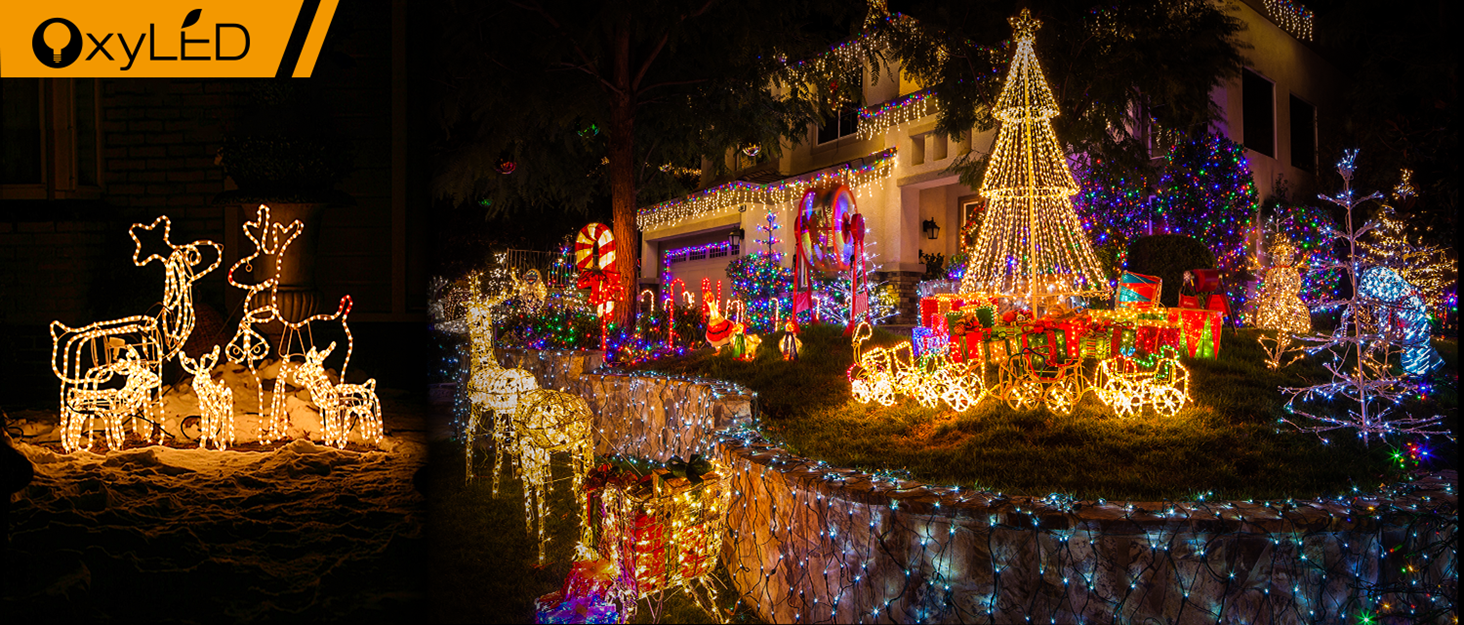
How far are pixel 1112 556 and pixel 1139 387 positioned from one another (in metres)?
2.73

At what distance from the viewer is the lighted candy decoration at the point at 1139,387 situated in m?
5.61

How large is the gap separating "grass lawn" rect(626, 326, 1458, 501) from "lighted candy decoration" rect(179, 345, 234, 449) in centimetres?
468

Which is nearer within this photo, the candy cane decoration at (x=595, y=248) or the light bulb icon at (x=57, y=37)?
the light bulb icon at (x=57, y=37)

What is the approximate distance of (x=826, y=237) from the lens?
377 inches

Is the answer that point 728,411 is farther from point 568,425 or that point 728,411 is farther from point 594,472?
point 594,472

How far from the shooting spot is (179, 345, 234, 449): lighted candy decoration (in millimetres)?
6723

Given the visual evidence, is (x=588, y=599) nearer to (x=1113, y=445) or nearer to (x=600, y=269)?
(x=1113, y=445)

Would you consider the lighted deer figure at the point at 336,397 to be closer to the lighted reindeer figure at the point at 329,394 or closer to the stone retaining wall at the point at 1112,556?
the lighted reindeer figure at the point at 329,394

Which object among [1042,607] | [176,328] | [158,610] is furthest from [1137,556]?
[176,328]

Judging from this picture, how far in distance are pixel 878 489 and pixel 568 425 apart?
2159 millimetres

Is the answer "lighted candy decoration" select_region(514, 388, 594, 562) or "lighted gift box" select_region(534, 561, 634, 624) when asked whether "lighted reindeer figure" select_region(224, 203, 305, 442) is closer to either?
"lighted candy decoration" select_region(514, 388, 594, 562)

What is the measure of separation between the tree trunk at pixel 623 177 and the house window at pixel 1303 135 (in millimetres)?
15231

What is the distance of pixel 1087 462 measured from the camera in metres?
4.72

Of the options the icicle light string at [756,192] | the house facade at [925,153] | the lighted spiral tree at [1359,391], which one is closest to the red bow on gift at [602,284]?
the house facade at [925,153]
